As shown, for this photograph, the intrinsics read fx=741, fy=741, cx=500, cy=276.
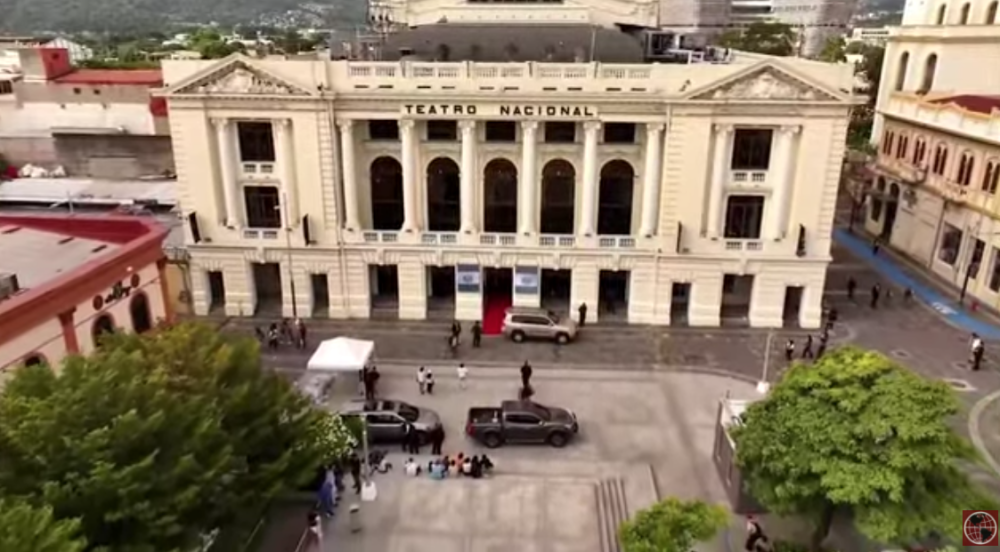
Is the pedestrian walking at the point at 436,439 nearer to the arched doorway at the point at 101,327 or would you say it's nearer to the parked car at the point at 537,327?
the parked car at the point at 537,327

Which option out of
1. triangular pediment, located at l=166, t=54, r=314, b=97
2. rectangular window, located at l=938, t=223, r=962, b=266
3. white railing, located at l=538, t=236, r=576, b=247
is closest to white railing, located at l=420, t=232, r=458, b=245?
white railing, located at l=538, t=236, r=576, b=247

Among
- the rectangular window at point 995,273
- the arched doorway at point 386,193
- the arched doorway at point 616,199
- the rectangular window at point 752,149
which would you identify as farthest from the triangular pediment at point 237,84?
the rectangular window at point 995,273

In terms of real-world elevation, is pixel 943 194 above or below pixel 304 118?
below

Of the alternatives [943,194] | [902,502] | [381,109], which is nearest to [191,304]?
[381,109]

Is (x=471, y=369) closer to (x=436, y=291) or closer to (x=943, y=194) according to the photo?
(x=436, y=291)

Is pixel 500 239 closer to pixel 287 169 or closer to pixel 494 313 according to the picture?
pixel 494 313

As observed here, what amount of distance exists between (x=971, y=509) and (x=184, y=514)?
2115 cm

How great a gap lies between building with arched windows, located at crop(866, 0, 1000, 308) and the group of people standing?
39774 millimetres

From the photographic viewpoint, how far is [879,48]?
86.9 meters

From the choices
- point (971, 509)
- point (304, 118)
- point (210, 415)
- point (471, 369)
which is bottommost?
point (471, 369)

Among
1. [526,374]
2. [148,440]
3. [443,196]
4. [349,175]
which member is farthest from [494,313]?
[148,440]

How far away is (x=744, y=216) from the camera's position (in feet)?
135

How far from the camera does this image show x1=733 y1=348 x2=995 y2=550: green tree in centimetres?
1947

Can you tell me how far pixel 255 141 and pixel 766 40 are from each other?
7060cm
